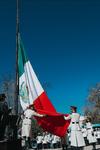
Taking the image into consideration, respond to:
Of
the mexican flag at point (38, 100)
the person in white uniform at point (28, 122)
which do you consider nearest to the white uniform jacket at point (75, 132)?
the mexican flag at point (38, 100)

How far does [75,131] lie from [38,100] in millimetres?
2246

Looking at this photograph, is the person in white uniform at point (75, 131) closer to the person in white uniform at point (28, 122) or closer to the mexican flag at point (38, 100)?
the mexican flag at point (38, 100)

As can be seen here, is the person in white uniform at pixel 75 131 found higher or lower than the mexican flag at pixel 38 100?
lower

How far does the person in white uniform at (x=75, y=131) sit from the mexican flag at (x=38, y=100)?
91 centimetres

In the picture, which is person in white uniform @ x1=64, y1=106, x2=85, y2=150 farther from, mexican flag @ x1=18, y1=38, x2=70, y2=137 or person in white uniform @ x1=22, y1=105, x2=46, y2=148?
person in white uniform @ x1=22, y1=105, x2=46, y2=148

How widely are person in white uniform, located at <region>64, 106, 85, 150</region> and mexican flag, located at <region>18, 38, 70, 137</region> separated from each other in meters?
0.91

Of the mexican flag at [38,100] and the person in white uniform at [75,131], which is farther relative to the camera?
the mexican flag at [38,100]

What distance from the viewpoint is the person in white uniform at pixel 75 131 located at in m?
14.2

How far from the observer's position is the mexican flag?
49.9 ft

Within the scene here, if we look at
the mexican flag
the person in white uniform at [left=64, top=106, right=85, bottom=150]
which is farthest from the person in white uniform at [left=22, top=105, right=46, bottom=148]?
the person in white uniform at [left=64, top=106, right=85, bottom=150]

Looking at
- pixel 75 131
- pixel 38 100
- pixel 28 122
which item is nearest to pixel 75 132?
pixel 75 131

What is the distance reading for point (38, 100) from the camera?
617 inches

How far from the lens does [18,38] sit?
15.3 m

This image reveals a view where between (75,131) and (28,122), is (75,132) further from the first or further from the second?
(28,122)
